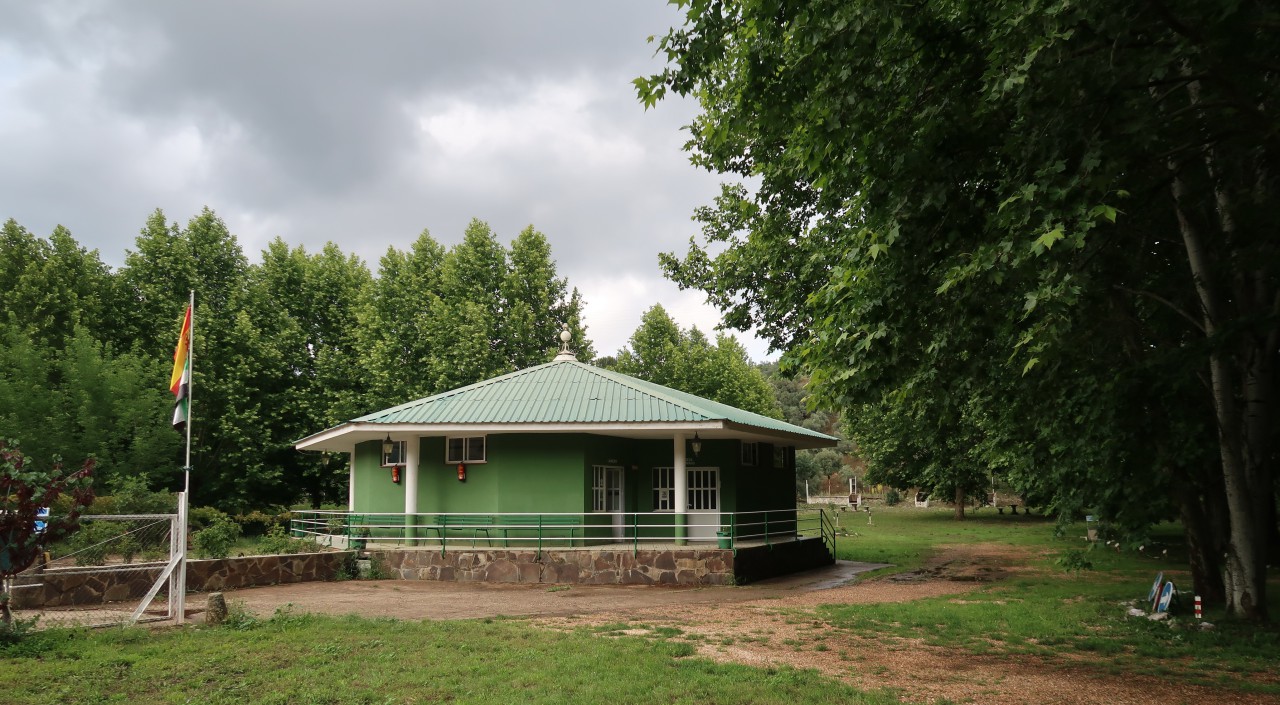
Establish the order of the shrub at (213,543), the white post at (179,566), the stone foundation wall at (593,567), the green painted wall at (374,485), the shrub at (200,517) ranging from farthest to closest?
the shrub at (200,517) < the green painted wall at (374,485) < the stone foundation wall at (593,567) < the shrub at (213,543) < the white post at (179,566)

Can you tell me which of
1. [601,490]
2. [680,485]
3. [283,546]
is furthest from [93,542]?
[680,485]

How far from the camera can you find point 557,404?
1897 centimetres

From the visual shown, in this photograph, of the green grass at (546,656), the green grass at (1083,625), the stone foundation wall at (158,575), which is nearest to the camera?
the green grass at (546,656)

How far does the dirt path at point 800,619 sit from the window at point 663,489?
357 centimetres

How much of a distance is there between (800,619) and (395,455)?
38.7 feet

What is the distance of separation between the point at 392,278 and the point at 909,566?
23.9 m

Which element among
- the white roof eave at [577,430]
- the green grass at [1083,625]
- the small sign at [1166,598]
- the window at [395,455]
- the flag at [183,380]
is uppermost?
the flag at [183,380]

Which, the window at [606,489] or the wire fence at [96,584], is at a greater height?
the window at [606,489]

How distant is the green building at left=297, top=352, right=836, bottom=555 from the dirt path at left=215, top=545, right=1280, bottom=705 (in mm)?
2104

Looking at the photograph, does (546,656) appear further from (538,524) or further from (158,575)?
(538,524)

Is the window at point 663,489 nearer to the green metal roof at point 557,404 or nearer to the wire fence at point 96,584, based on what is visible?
the green metal roof at point 557,404

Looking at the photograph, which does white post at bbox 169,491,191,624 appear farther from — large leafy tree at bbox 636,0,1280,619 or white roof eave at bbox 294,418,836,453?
large leafy tree at bbox 636,0,1280,619

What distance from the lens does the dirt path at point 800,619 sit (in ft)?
25.6

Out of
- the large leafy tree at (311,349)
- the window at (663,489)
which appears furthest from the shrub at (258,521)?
the window at (663,489)
